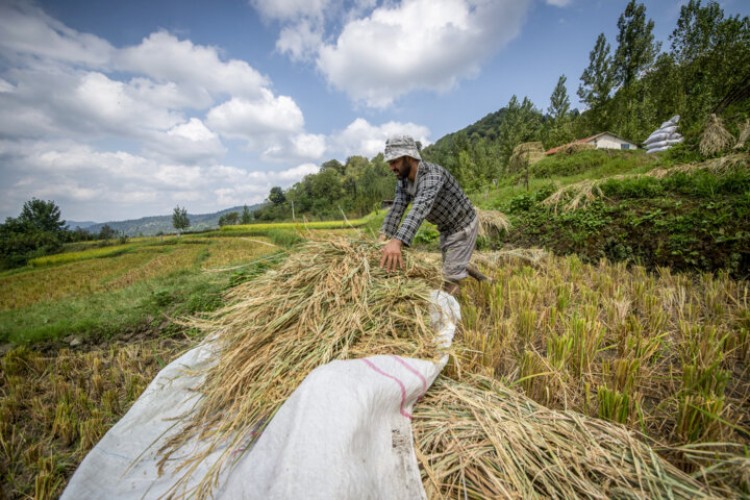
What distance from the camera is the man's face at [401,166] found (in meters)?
2.36

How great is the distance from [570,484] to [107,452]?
2005 millimetres

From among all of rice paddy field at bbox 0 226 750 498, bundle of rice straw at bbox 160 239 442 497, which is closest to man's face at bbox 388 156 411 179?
rice paddy field at bbox 0 226 750 498

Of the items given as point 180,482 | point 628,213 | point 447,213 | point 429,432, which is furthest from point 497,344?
point 628,213

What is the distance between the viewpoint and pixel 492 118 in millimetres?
74375

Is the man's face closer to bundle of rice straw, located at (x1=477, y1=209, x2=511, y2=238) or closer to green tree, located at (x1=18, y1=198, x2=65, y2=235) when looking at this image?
bundle of rice straw, located at (x1=477, y1=209, x2=511, y2=238)

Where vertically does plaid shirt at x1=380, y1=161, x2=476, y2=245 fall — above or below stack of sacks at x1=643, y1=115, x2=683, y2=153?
below

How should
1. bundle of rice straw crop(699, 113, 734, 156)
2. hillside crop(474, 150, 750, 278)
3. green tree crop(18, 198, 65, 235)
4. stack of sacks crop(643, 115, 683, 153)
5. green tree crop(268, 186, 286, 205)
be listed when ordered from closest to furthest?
hillside crop(474, 150, 750, 278)
bundle of rice straw crop(699, 113, 734, 156)
stack of sacks crop(643, 115, 683, 153)
green tree crop(18, 198, 65, 235)
green tree crop(268, 186, 286, 205)

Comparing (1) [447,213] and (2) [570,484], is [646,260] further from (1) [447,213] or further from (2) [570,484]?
(2) [570,484]

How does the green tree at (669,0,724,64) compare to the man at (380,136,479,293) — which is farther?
the green tree at (669,0,724,64)

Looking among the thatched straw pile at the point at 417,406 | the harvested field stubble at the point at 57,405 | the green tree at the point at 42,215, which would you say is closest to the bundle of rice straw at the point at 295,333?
the thatched straw pile at the point at 417,406

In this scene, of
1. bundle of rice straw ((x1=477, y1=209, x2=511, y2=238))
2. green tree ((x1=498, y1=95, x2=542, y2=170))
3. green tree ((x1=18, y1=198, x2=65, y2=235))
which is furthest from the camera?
green tree ((x1=18, y1=198, x2=65, y2=235))

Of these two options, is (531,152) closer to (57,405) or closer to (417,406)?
(417,406)

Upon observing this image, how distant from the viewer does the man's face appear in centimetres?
236

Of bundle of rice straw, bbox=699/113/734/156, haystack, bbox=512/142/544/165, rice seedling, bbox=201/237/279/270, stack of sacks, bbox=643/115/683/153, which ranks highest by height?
haystack, bbox=512/142/544/165
